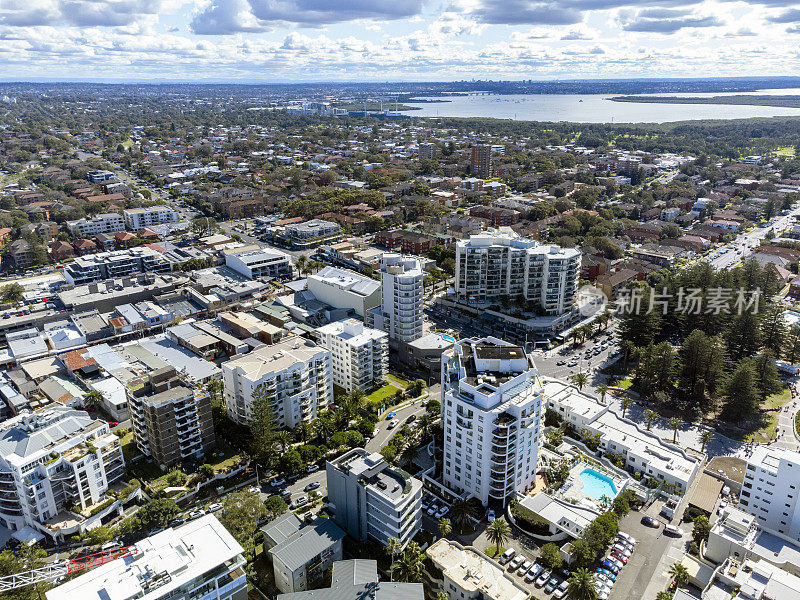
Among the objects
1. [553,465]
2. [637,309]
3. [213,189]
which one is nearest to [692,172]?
[637,309]

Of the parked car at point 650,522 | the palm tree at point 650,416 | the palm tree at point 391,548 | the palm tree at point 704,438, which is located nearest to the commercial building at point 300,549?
the palm tree at point 391,548

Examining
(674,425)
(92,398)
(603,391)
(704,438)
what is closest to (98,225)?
(92,398)

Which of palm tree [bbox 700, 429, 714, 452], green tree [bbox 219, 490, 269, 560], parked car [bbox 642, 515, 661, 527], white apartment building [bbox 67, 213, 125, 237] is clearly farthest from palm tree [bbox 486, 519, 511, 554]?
white apartment building [bbox 67, 213, 125, 237]

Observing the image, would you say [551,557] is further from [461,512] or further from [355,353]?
[355,353]

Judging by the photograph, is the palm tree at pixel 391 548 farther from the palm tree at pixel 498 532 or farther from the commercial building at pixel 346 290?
the commercial building at pixel 346 290

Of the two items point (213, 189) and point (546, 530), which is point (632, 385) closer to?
point (546, 530)
